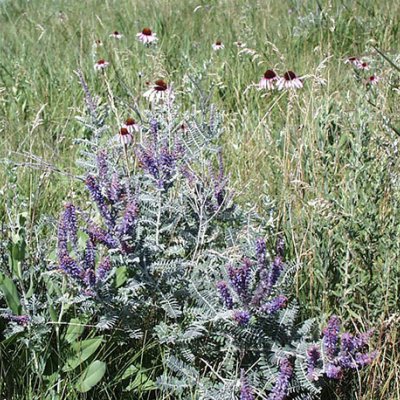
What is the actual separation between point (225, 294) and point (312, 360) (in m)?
0.24

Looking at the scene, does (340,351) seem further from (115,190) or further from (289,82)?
(289,82)

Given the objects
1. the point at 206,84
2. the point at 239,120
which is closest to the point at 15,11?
the point at 206,84

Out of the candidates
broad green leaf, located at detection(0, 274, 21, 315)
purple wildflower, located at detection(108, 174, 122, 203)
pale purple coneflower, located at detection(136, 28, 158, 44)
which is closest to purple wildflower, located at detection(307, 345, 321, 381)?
purple wildflower, located at detection(108, 174, 122, 203)

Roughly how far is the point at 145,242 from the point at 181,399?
384 millimetres

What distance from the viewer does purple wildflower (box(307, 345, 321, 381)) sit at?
162 cm

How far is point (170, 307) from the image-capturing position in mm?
1721

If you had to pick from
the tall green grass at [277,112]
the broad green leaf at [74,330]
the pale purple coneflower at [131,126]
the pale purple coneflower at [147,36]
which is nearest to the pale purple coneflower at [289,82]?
the tall green grass at [277,112]

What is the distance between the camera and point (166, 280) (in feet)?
5.89

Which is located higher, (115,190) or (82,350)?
(115,190)

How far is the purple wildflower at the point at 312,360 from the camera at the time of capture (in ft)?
5.30

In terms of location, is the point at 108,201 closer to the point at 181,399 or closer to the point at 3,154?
the point at 181,399

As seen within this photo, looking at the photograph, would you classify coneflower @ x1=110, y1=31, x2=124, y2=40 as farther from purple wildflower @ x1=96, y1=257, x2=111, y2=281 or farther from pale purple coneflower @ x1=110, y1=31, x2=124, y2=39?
purple wildflower @ x1=96, y1=257, x2=111, y2=281

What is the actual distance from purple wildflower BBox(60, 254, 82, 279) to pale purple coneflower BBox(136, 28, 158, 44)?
2.56 metres

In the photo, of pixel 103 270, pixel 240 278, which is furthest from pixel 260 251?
pixel 103 270
